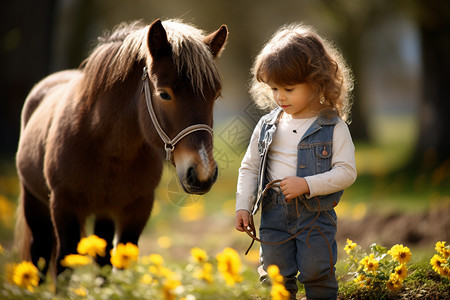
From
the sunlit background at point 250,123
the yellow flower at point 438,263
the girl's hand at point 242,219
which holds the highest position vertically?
the sunlit background at point 250,123

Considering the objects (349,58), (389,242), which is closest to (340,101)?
(389,242)

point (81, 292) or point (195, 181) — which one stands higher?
point (195, 181)

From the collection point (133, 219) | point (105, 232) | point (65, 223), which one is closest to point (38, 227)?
point (105, 232)

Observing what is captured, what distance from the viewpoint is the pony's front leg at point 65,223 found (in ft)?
10.7

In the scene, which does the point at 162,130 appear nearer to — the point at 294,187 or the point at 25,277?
the point at 294,187

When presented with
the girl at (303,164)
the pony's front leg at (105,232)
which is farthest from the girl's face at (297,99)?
the pony's front leg at (105,232)

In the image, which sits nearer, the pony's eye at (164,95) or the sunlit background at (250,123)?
the pony's eye at (164,95)

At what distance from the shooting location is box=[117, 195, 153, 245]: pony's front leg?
3461 mm

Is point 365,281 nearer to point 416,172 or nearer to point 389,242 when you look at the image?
point 389,242

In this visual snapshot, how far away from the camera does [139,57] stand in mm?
3127

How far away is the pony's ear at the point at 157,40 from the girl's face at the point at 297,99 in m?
0.70

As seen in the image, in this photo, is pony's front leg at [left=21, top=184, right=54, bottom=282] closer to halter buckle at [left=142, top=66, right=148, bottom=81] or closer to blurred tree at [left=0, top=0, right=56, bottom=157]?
halter buckle at [left=142, top=66, right=148, bottom=81]

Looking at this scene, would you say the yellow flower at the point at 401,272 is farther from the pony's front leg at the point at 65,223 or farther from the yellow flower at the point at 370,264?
the pony's front leg at the point at 65,223

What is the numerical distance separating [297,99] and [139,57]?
108 centimetres
